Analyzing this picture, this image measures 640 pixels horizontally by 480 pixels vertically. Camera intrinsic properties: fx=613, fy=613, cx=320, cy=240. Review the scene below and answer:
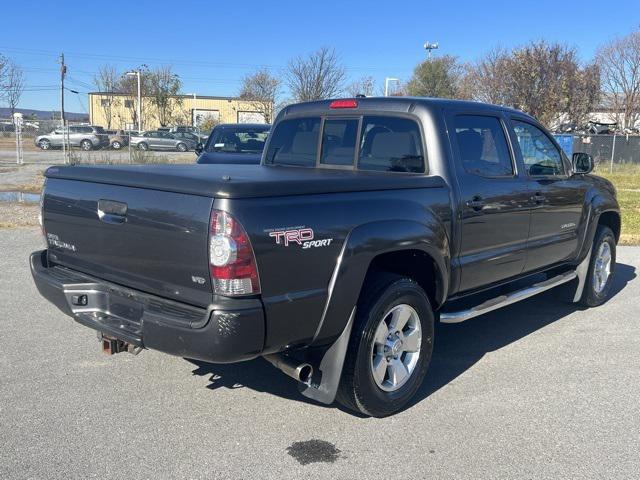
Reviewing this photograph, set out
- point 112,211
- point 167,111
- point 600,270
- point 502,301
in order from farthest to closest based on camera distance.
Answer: point 167,111
point 600,270
point 502,301
point 112,211

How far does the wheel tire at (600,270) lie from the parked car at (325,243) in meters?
1.13

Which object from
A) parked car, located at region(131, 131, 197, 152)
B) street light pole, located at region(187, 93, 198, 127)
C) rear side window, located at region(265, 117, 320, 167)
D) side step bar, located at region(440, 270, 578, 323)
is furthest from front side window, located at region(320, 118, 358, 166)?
street light pole, located at region(187, 93, 198, 127)

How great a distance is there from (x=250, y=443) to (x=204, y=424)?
1.22 feet

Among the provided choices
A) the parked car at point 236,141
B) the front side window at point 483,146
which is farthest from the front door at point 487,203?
the parked car at point 236,141

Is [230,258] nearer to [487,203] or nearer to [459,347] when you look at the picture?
[487,203]

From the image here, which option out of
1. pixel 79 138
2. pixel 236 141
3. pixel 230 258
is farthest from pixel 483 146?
pixel 79 138

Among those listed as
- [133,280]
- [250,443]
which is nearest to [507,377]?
[250,443]

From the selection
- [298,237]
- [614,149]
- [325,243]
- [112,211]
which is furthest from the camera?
[614,149]

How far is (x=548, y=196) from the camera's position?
5.32m

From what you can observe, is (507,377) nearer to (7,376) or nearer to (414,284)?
(414,284)

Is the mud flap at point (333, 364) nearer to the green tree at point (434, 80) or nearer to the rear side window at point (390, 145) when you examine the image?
the rear side window at point (390, 145)

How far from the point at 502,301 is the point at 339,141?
1802 millimetres

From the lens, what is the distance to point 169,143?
41.2 m

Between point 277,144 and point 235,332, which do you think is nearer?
point 235,332
